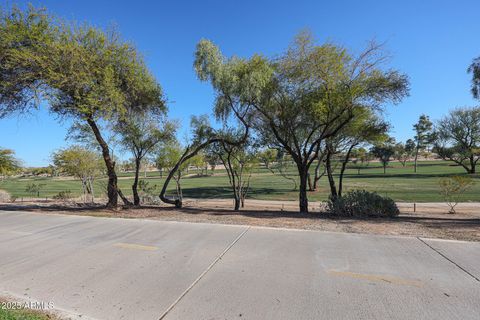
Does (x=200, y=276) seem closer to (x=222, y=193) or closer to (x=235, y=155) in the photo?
(x=235, y=155)

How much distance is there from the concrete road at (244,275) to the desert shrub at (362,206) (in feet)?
13.7

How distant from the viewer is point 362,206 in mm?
10203

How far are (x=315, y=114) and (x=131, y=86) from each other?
8481 millimetres

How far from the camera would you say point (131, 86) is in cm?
1178

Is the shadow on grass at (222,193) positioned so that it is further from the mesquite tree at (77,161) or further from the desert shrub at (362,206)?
the desert shrub at (362,206)

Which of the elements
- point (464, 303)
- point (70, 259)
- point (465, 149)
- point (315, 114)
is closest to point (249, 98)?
point (315, 114)

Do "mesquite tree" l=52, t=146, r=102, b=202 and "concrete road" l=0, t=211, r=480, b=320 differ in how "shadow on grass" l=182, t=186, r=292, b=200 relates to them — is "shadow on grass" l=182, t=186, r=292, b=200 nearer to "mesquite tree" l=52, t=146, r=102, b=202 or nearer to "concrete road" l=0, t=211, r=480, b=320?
"mesquite tree" l=52, t=146, r=102, b=202

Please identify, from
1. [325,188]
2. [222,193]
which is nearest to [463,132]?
[325,188]

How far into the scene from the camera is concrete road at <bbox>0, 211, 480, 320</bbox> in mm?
3184

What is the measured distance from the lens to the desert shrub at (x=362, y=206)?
400 inches

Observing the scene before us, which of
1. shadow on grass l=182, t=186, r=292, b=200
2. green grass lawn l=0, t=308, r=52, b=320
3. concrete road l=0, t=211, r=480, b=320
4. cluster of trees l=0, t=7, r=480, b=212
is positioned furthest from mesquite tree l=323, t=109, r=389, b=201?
shadow on grass l=182, t=186, r=292, b=200

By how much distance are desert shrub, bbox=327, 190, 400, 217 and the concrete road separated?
13.7 ft

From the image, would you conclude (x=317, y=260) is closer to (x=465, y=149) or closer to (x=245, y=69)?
(x=245, y=69)

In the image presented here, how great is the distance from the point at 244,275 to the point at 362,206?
7.71 meters
